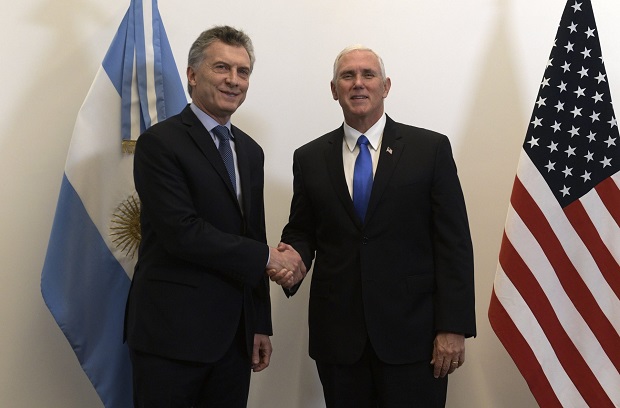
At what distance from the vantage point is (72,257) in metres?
2.30

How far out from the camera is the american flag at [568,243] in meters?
2.22

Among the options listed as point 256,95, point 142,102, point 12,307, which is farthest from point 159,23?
point 12,307

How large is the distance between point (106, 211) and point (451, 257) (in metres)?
1.21

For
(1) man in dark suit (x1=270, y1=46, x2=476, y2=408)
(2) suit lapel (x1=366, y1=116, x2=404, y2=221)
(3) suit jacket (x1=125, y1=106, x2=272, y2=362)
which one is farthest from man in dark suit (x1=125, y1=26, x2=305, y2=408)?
(2) suit lapel (x1=366, y1=116, x2=404, y2=221)

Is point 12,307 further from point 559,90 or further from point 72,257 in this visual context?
point 559,90

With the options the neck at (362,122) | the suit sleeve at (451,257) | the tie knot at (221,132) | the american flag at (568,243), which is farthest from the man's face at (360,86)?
the american flag at (568,243)

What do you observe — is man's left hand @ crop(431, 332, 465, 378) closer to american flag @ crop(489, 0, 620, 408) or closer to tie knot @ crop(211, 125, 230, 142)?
american flag @ crop(489, 0, 620, 408)

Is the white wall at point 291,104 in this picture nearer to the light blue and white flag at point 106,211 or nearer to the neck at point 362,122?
the light blue and white flag at point 106,211

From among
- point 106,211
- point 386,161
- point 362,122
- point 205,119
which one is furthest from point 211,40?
point 106,211

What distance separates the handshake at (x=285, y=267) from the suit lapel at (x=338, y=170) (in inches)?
8.4

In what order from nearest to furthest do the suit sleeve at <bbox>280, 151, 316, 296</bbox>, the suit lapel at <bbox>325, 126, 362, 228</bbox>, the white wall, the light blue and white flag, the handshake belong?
the handshake < the suit lapel at <bbox>325, 126, 362, 228</bbox> < the suit sleeve at <bbox>280, 151, 316, 296</bbox> < the light blue and white flag < the white wall

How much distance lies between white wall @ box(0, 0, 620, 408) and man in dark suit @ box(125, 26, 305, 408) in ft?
2.52

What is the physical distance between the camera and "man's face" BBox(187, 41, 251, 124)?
1946 millimetres

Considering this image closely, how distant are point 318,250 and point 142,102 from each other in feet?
2.69
